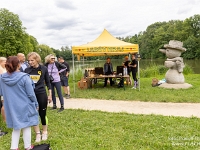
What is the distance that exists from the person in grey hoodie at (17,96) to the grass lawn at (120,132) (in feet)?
2.57

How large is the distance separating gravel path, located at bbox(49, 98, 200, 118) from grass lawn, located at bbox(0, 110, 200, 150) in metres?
0.60

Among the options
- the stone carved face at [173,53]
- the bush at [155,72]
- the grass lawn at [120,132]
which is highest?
the stone carved face at [173,53]

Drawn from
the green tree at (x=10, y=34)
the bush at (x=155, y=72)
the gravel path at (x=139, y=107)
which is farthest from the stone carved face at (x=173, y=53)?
the green tree at (x=10, y=34)

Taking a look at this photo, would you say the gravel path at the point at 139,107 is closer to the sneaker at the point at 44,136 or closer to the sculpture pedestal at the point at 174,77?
the sneaker at the point at 44,136

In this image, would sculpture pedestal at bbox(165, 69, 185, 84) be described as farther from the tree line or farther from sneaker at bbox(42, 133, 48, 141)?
the tree line

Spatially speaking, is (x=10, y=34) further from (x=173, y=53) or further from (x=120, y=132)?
(x=120, y=132)

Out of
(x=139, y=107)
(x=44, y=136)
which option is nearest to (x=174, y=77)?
(x=139, y=107)

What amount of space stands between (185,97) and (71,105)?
4.00 m

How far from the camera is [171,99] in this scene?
682cm

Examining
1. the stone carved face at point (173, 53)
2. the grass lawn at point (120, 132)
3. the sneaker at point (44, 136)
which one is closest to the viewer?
the grass lawn at point (120, 132)

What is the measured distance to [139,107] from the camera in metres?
6.05

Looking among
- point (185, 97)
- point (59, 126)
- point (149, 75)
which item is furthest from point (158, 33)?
point (59, 126)

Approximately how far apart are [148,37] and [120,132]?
64.4m

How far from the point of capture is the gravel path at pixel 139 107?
17.8 ft
